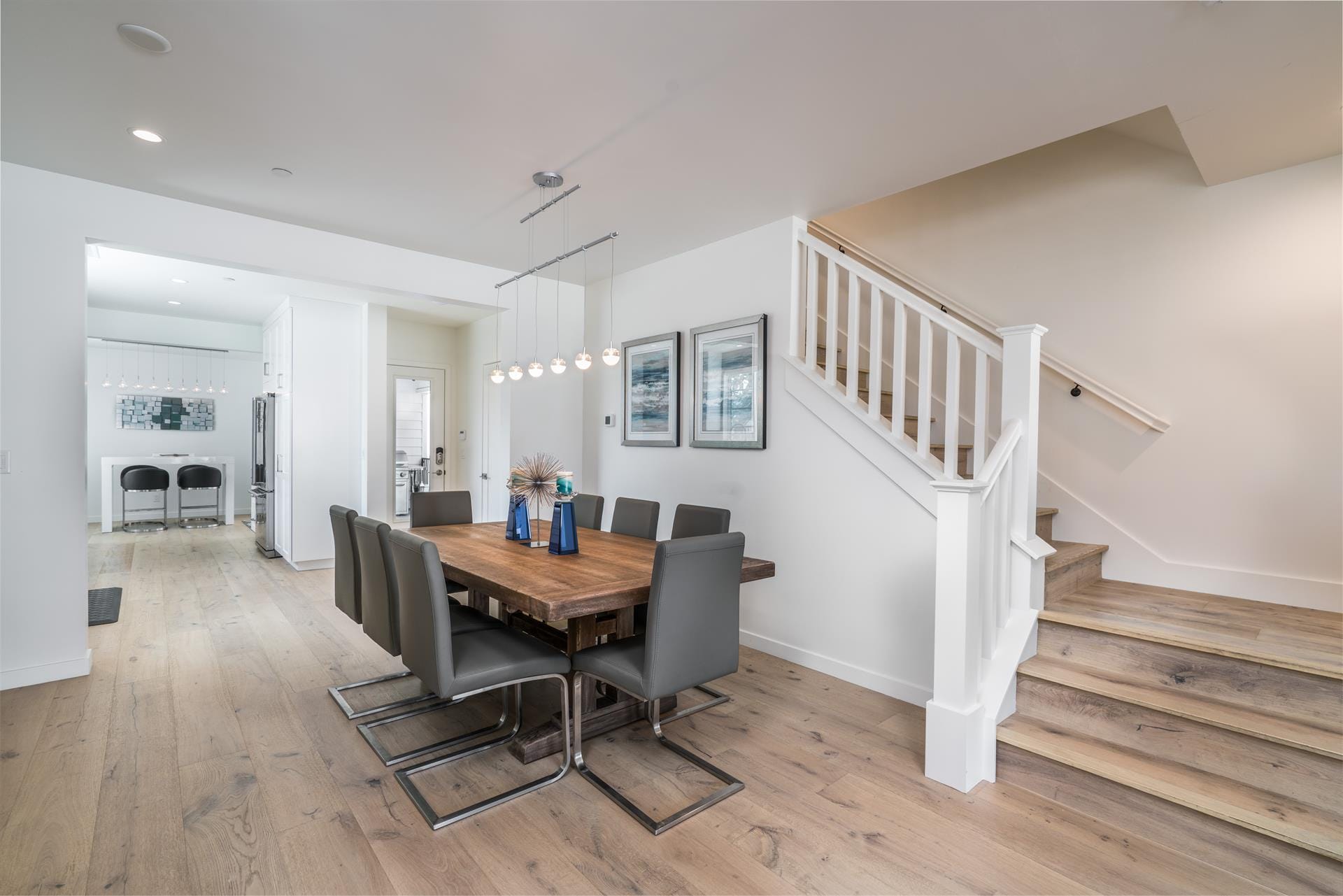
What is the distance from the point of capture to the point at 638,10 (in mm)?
1898

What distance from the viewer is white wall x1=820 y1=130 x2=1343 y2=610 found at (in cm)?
279

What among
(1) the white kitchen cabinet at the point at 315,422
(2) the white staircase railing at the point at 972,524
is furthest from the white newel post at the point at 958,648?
(1) the white kitchen cabinet at the point at 315,422

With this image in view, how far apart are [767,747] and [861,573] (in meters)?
1.11

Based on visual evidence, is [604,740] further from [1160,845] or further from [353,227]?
[353,227]

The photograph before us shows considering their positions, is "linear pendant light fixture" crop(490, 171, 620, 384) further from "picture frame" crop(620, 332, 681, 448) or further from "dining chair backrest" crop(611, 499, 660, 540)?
"dining chair backrest" crop(611, 499, 660, 540)

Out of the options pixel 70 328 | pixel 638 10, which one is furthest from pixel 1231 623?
pixel 70 328

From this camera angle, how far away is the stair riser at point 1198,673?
205 centimetres

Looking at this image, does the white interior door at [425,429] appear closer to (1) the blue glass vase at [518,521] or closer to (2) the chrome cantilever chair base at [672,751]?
(1) the blue glass vase at [518,521]

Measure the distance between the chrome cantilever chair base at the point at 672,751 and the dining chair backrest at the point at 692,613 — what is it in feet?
0.91

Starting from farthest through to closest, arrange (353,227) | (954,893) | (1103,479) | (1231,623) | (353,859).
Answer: (353,227)
(1103,479)
(1231,623)
(353,859)
(954,893)

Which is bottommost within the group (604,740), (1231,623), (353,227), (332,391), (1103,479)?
(604,740)

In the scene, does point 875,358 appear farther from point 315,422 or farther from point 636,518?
point 315,422

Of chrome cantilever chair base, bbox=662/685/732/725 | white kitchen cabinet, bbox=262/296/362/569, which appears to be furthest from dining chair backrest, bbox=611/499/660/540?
white kitchen cabinet, bbox=262/296/362/569

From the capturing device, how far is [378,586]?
2525mm
